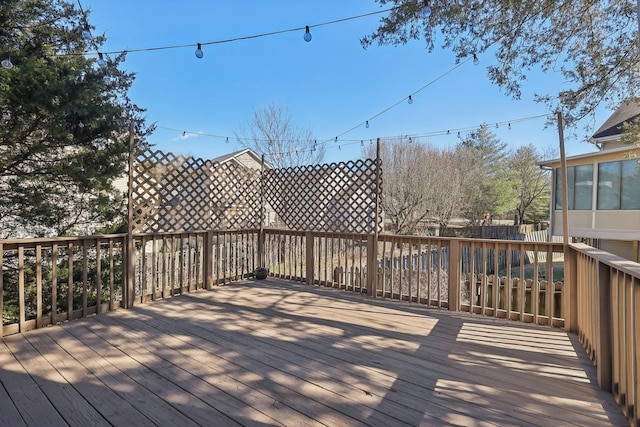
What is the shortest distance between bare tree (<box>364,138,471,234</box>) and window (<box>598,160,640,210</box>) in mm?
4160

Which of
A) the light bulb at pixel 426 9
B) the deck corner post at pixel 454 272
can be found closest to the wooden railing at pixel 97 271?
the deck corner post at pixel 454 272

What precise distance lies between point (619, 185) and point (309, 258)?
8606 millimetres

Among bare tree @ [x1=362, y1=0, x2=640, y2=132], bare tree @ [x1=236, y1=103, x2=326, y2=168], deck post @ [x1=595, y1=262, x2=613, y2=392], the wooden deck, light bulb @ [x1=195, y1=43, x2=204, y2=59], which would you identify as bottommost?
the wooden deck

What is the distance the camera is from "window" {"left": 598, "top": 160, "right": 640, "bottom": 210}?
7.96 m

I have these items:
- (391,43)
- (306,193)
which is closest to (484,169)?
(306,193)

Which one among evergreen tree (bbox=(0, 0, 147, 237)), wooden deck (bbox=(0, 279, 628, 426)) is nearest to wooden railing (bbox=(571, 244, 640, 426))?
wooden deck (bbox=(0, 279, 628, 426))

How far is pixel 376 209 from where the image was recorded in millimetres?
4410

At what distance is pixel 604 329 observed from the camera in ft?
6.46

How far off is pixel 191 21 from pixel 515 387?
631 centimetres

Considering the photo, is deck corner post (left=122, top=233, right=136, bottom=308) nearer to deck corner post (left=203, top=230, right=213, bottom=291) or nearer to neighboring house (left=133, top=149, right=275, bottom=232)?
neighboring house (left=133, top=149, right=275, bottom=232)

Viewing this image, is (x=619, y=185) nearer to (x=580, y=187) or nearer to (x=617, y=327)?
(x=580, y=187)

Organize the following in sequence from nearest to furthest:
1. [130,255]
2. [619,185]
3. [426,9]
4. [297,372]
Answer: [297,372] → [426,9] → [130,255] → [619,185]

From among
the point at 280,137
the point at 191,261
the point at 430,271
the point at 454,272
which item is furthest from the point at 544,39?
the point at 280,137

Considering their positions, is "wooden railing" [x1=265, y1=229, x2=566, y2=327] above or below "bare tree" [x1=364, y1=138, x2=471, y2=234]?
below
